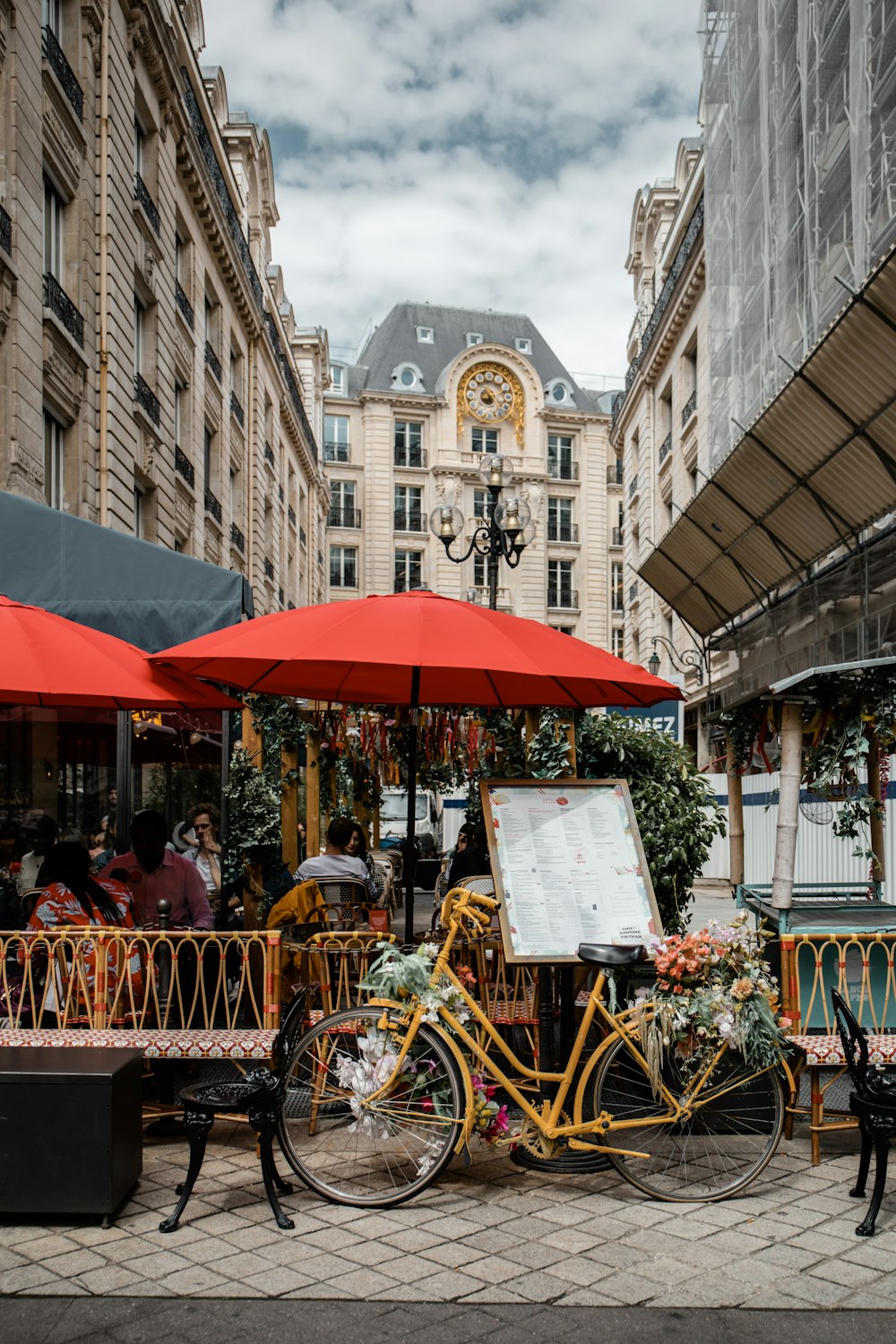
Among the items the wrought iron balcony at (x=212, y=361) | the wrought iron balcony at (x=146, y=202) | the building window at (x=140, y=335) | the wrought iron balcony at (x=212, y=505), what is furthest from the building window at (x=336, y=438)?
the building window at (x=140, y=335)

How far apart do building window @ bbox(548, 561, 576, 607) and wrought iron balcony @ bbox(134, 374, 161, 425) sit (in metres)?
38.9

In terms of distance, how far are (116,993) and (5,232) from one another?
10.3m

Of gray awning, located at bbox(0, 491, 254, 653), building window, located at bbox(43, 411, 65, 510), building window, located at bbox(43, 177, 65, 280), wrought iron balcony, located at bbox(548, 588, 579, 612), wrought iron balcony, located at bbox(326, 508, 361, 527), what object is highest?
wrought iron balcony, located at bbox(326, 508, 361, 527)

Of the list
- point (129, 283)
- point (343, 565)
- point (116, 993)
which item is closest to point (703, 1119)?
point (116, 993)

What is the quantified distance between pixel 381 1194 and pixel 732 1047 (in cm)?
157

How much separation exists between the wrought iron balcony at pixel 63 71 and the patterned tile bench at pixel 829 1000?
47.3 ft

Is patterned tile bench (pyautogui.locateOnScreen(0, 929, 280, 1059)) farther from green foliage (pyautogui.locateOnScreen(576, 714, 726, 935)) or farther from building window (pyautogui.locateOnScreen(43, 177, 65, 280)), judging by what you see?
building window (pyautogui.locateOnScreen(43, 177, 65, 280))

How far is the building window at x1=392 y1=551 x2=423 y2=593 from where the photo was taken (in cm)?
5797

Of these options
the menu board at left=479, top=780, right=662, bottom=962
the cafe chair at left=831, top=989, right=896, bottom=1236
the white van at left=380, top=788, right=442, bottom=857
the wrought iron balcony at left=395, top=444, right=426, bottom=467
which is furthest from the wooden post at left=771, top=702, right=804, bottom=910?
the wrought iron balcony at left=395, top=444, right=426, bottom=467

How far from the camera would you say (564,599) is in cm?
5816

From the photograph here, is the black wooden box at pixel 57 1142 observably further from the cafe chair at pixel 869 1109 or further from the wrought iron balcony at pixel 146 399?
the wrought iron balcony at pixel 146 399

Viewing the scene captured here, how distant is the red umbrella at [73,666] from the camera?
5980 mm

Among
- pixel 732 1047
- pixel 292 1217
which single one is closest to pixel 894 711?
pixel 732 1047

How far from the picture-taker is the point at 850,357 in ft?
36.0
